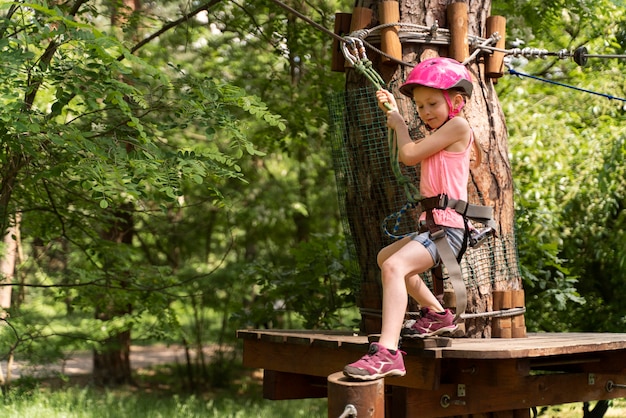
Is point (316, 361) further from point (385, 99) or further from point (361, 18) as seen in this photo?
point (361, 18)

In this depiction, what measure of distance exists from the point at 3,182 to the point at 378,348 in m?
3.40

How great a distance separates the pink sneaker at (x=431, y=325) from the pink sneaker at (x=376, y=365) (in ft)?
1.10

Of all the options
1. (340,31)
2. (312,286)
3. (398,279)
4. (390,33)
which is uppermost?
(340,31)

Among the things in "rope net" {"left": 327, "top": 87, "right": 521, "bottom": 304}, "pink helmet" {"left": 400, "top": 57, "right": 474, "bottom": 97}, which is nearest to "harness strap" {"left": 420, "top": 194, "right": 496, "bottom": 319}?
"pink helmet" {"left": 400, "top": 57, "right": 474, "bottom": 97}

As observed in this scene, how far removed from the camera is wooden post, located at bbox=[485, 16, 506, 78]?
484 cm

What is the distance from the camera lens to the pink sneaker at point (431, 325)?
3881mm

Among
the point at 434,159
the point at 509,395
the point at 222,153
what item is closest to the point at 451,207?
the point at 434,159

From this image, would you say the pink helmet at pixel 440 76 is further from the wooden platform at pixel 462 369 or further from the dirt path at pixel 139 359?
the dirt path at pixel 139 359

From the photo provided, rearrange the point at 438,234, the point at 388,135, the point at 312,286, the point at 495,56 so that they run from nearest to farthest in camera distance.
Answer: the point at 438,234
the point at 388,135
the point at 495,56
the point at 312,286

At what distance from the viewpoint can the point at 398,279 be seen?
367cm

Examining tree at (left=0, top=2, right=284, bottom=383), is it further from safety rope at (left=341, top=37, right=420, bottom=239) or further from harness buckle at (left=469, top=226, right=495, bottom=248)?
harness buckle at (left=469, top=226, right=495, bottom=248)

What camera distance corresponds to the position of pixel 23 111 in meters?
4.76

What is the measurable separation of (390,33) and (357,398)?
Answer: 2.17m

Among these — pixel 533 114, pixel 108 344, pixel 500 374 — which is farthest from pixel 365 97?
pixel 108 344
